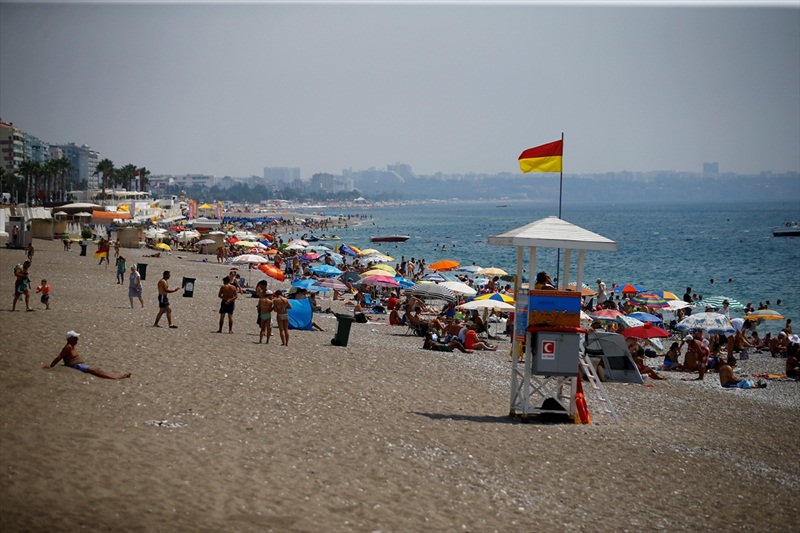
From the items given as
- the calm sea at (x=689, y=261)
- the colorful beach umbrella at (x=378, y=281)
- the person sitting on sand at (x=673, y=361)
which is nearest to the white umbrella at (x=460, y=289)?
the colorful beach umbrella at (x=378, y=281)

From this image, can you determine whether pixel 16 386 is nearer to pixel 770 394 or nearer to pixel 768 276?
pixel 770 394

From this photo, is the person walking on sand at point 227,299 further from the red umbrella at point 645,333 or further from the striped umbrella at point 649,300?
the striped umbrella at point 649,300

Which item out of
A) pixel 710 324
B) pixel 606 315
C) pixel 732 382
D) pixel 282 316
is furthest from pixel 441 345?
pixel 710 324

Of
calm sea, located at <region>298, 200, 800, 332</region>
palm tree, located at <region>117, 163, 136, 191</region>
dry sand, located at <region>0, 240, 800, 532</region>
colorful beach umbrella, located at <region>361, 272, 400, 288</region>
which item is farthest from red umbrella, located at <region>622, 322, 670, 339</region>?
palm tree, located at <region>117, 163, 136, 191</region>

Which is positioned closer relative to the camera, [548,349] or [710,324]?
[548,349]

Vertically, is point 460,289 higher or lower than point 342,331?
higher

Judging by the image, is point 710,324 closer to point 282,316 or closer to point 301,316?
point 301,316

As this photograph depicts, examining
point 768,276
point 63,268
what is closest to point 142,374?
point 63,268

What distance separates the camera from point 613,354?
1625cm

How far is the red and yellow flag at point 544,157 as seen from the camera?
13094mm

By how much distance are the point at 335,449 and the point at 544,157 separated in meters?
6.61

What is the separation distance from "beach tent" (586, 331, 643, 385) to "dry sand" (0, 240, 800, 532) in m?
0.98

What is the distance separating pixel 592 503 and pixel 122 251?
36213 millimetres

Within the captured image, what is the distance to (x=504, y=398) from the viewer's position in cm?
1298
